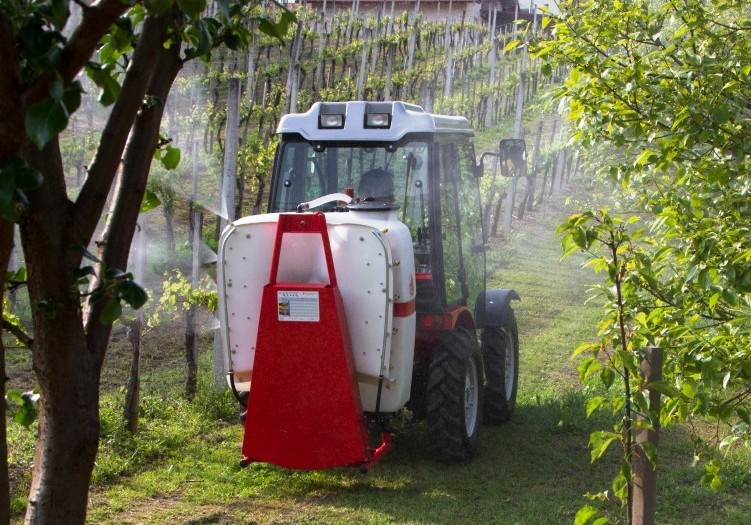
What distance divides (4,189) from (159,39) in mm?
688

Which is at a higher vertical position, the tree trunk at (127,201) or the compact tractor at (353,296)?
the tree trunk at (127,201)

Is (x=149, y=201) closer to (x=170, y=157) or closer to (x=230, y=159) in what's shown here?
(x=170, y=157)

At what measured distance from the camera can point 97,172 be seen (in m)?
2.06

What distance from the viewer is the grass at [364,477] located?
19.3 feet

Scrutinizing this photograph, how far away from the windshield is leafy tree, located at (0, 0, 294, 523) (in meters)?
4.53

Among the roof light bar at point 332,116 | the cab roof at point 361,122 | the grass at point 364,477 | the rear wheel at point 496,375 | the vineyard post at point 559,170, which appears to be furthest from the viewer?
the vineyard post at point 559,170

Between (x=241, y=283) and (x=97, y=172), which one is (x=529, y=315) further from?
(x=97, y=172)

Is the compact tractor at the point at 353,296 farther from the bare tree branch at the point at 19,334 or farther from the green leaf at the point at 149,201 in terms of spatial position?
the bare tree branch at the point at 19,334

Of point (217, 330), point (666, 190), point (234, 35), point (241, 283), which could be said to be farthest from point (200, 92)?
point (234, 35)

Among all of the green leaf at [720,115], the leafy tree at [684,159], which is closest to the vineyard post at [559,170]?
the leafy tree at [684,159]

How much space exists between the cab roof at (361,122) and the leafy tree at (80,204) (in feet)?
15.0

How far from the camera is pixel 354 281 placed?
19.9 ft

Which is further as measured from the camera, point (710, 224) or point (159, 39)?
point (710, 224)

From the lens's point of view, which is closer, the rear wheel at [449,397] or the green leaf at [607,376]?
A: the green leaf at [607,376]
